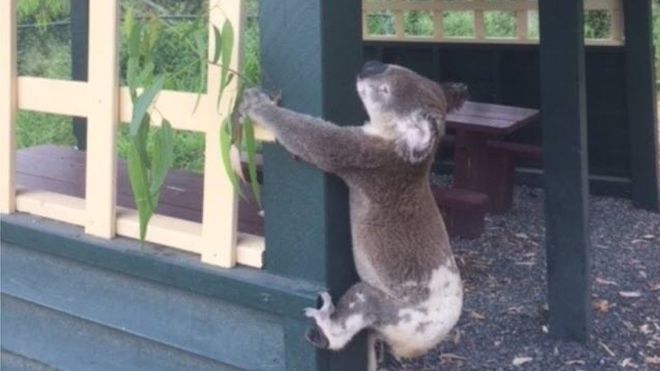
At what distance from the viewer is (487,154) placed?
221 inches

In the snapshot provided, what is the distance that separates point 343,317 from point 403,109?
435 mm

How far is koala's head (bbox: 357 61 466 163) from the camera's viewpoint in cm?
189

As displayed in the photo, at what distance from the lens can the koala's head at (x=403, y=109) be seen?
1886 millimetres

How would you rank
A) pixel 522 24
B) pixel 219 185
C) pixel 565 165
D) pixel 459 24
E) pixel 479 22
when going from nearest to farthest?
pixel 219 185
pixel 565 165
pixel 522 24
pixel 479 22
pixel 459 24

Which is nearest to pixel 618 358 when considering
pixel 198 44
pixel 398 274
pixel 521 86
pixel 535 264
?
pixel 535 264

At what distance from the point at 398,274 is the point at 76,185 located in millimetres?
1510

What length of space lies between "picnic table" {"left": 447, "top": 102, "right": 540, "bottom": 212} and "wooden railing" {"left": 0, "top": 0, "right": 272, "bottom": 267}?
314cm

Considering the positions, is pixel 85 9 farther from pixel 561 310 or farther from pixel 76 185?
pixel 561 310

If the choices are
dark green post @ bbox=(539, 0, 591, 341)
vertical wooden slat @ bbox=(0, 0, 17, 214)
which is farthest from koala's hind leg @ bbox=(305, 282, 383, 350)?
dark green post @ bbox=(539, 0, 591, 341)

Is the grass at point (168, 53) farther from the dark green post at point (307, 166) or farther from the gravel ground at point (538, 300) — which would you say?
the dark green post at point (307, 166)

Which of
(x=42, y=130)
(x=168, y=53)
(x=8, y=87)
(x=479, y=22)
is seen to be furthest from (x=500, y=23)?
(x=8, y=87)

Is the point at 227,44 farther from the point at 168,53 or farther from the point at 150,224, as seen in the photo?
the point at 168,53

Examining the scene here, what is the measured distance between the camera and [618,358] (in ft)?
12.3

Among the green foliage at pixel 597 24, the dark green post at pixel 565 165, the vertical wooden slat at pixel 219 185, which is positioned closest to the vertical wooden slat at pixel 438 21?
the dark green post at pixel 565 165
